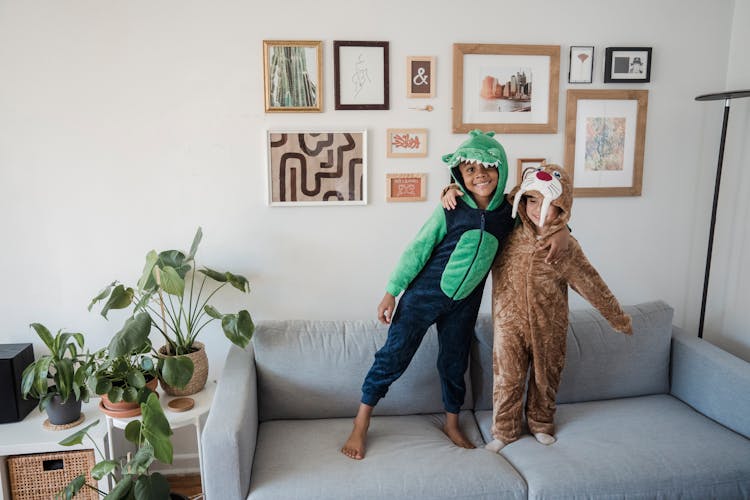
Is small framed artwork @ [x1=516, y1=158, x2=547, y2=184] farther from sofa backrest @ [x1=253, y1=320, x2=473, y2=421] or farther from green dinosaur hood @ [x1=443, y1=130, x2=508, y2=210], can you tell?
sofa backrest @ [x1=253, y1=320, x2=473, y2=421]

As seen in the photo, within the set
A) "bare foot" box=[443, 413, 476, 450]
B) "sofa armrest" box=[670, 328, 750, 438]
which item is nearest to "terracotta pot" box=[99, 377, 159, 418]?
"bare foot" box=[443, 413, 476, 450]

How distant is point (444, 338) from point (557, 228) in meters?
0.57

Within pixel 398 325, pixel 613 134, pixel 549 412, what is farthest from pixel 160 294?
pixel 613 134

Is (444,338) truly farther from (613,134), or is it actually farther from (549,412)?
(613,134)

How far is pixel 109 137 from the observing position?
2.17m

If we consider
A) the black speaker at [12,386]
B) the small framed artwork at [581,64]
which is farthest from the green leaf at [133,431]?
the small framed artwork at [581,64]

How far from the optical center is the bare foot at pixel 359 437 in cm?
177

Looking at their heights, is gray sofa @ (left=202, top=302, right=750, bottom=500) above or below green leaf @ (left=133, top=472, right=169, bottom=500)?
above

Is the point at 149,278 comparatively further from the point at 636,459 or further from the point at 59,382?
the point at 636,459

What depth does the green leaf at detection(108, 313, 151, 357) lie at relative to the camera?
1.74m

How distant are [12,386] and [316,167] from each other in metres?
1.45

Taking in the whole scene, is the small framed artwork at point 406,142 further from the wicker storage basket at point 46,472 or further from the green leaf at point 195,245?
the wicker storage basket at point 46,472

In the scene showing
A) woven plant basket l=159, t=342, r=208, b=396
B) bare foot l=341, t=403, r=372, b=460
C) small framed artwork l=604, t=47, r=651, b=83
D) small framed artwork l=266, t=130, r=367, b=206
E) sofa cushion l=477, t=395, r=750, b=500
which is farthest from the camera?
small framed artwork l=604, t=47, r=651, b=83

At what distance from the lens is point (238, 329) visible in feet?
6.35
